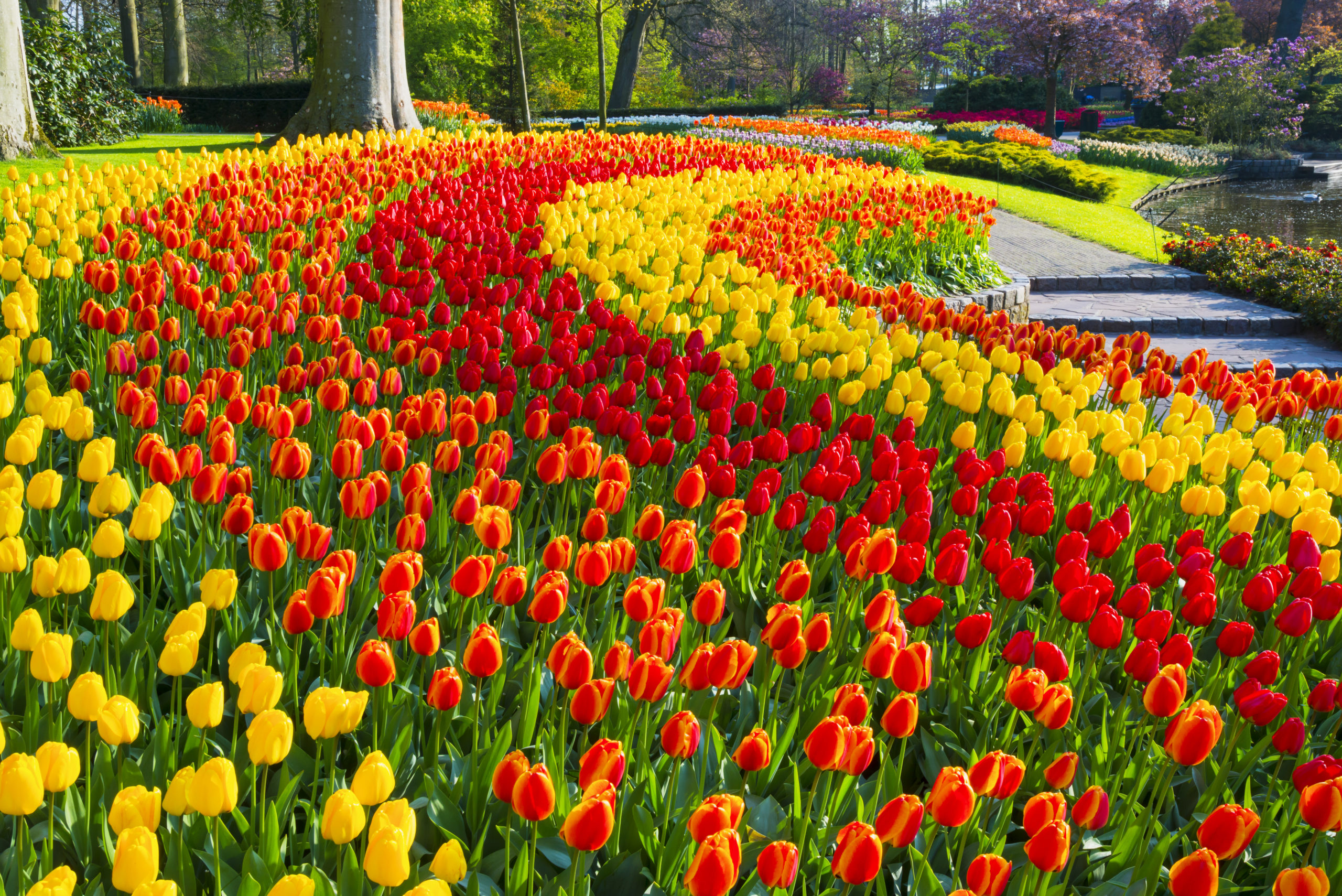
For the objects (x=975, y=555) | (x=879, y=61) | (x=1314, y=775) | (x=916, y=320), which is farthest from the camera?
(x=879, y=61)

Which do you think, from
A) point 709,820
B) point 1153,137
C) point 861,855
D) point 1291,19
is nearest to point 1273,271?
point 861,855

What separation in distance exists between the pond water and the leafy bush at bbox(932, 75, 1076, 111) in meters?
18.4

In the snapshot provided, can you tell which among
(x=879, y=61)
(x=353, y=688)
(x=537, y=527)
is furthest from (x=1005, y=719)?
(x=879, y=61)

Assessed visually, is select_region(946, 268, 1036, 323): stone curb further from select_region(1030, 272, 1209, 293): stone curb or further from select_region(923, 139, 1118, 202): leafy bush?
select_region(923, 139, 1118, 202): leafy bush

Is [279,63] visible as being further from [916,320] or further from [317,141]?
[916,320]

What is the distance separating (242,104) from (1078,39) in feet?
88.5

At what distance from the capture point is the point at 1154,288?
11078 mm

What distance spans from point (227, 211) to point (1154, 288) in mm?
9488

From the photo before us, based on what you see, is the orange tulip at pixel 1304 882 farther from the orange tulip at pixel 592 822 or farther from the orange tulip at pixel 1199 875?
the orange tulip at pixel 592 822

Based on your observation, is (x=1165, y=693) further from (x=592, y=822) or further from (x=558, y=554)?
(x=558, y=554)

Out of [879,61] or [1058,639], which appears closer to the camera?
[1058,639]

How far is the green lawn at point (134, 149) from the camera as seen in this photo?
11.6 m

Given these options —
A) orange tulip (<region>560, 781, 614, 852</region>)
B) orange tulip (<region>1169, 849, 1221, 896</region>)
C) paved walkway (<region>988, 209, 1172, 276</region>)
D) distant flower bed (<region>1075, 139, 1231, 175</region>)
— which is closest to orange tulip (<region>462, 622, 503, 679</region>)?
orange tulip (<region>560, 781, 614, 852</region>)

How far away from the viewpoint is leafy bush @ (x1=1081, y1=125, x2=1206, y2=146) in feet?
107
